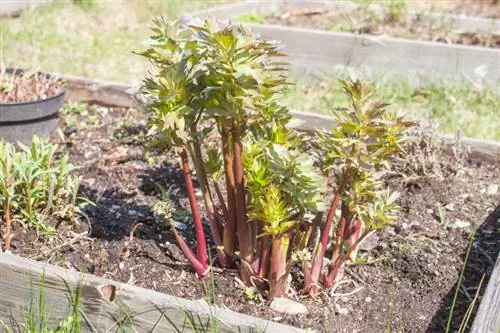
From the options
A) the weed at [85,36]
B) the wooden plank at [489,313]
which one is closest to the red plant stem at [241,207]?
the wooden plank at [489,313]

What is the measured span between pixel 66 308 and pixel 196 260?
452 mm

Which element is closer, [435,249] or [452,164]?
[435,249]

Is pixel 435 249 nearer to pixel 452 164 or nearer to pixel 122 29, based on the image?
pixel 452 164

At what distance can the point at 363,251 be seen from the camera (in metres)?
2.88

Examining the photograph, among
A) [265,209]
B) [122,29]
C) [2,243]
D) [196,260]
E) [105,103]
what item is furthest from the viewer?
[122,29]

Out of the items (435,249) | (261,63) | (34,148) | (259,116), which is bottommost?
(435,249)

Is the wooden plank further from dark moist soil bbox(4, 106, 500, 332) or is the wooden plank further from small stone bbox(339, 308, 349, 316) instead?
small stone bbox(339, 308, 349, 316)

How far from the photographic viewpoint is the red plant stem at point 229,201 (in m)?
2.39

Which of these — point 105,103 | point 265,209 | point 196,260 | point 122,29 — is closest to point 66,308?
point 196,260

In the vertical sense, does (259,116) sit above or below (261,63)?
below

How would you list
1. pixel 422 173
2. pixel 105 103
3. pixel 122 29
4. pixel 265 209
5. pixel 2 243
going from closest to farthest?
1. pixel 265 209
2. pixel 2 243
3. pixel 422 173
4. pixel 105 103
5. pixel 122 29

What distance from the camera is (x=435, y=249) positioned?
293 centimetres

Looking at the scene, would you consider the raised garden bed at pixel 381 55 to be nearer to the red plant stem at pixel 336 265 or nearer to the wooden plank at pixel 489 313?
the red plant stem at pixel 336 265

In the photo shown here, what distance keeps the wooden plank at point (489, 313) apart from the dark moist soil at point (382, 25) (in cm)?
359
